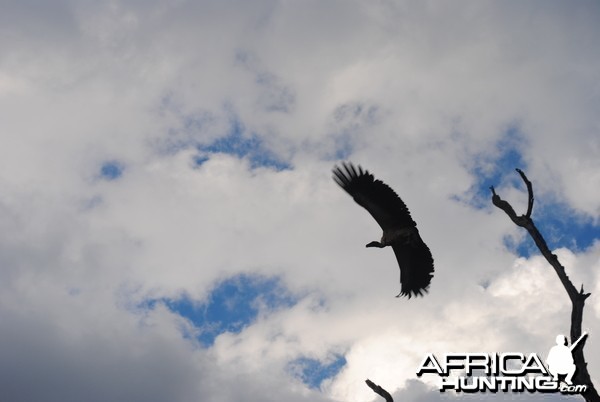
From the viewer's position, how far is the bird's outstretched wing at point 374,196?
634 inches

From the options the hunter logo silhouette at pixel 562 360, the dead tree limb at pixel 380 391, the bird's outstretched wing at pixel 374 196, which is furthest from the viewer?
the bird's outstretched wing at pixel 374 196

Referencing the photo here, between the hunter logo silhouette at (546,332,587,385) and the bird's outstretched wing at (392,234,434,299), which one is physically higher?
the bird's outstretched wing at (392,234,434,299)

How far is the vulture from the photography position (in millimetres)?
16125

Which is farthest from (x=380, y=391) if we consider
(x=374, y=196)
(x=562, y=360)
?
(x=374, y=196)

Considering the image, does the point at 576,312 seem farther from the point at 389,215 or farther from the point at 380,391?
the point at 389,215

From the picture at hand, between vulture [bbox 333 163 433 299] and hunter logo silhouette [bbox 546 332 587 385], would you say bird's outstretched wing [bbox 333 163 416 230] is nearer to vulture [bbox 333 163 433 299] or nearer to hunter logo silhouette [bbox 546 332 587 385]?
vulture [bbox 333 163 433 299]

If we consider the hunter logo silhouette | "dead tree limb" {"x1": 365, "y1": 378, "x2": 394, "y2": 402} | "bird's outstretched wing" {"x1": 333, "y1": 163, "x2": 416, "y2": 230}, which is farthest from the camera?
"bird's outstretched wing" {"x1": 333, "y1": 163, "x2": 416, "y2": 230}

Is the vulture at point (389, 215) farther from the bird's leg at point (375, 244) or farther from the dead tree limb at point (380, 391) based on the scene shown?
the dead tree limb at point (380, 391)

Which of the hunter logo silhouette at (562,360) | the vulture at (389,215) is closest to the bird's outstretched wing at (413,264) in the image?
the vulture at (389,215)

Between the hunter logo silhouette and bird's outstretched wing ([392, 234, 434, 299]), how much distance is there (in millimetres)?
8138

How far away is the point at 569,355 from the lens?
832 centimetres

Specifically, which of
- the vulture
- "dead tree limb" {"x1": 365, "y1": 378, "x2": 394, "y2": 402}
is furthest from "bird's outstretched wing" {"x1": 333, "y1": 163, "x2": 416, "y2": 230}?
"dead tree limb" {"x1": 365, "y1": 378, "x2": 394, "y2": 402}

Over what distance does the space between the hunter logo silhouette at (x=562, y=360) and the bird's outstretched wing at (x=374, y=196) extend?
7.86 meters

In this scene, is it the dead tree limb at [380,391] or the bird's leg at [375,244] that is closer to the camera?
the dead tree limb at [380,391]
